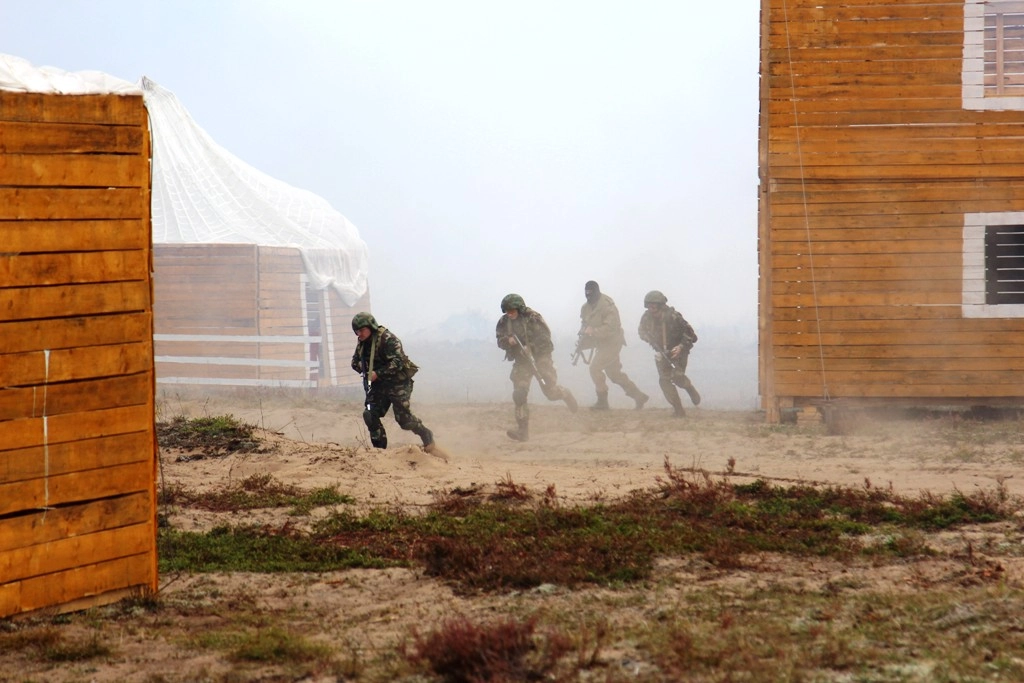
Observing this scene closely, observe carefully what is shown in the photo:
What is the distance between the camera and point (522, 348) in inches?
580

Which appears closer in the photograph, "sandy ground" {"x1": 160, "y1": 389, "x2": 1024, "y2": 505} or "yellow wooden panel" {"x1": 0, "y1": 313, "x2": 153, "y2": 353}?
"yellow wooden panel" {"x1": 0, "y1": 313, "x2": 153, "y2": 353}

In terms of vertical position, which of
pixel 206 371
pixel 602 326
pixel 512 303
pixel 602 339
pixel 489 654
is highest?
pixel 512 303

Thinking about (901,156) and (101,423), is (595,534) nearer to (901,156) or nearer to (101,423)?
(101,423)

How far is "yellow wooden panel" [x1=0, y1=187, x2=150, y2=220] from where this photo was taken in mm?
5703

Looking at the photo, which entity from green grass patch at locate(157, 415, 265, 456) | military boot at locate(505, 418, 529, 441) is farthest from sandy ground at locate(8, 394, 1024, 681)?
green grass patch at locate(157, 415, 265, 456)

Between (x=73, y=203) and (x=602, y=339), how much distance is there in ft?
39.7

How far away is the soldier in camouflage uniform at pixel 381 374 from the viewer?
1235 centimetres

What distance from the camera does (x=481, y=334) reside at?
62.2m

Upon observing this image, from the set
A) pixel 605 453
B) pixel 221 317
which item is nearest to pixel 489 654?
pixel 605 453

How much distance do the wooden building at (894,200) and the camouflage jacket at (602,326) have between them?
3.31 m

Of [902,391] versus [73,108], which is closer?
[73,108]

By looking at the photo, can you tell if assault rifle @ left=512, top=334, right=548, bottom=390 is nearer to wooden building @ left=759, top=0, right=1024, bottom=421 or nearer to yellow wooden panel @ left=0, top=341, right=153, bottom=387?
wooden building @ left=759, top=0, right=1024, bottom=421

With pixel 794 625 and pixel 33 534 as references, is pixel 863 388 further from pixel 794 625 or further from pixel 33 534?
pixel 33 534

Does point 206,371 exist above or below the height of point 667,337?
below
